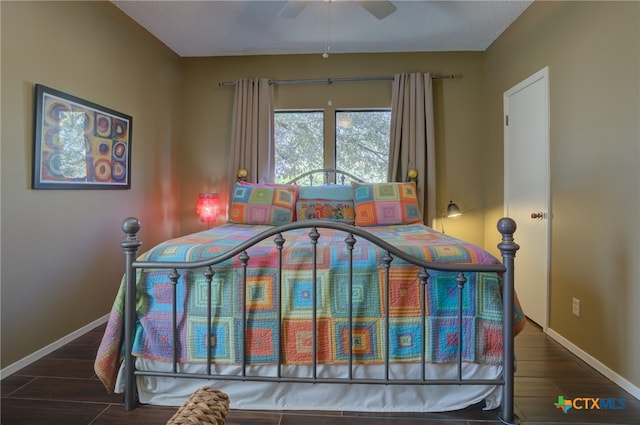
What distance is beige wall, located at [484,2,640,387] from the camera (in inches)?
70.7

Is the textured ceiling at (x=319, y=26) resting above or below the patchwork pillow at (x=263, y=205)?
above

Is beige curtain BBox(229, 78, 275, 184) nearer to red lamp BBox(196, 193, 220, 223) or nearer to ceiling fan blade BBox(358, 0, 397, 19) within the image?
red lamp BBox(196, 193, 220, 223)

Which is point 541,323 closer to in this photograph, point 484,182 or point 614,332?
point 614,332

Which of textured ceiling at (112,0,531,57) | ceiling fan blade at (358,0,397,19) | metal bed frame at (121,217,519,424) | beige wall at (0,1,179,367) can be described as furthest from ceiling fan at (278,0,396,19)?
metal bed frame at (121,217,519,424)

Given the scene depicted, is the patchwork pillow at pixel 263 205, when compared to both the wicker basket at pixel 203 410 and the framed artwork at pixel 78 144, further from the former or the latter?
the wicker basket at pixel 203 410

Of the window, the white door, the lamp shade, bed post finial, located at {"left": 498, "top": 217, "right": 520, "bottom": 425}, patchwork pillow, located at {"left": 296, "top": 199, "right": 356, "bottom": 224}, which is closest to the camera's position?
bed post finial, located at {"left": 498, "top": 217, "right": 520, "bottom": 425}

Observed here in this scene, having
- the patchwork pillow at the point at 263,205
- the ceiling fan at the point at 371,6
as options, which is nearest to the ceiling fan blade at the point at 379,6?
the ceiling fan at the point at 371,6

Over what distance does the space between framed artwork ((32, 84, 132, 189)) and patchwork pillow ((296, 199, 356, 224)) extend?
1.48 m

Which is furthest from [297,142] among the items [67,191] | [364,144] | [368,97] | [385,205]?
[67,191]

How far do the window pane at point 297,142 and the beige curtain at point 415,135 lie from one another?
781 millimetres

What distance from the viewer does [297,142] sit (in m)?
3.73

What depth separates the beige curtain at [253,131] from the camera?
3.55m

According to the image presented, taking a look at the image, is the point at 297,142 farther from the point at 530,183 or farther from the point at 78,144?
the point at 530,183

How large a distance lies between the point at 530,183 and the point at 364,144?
5.26ft
